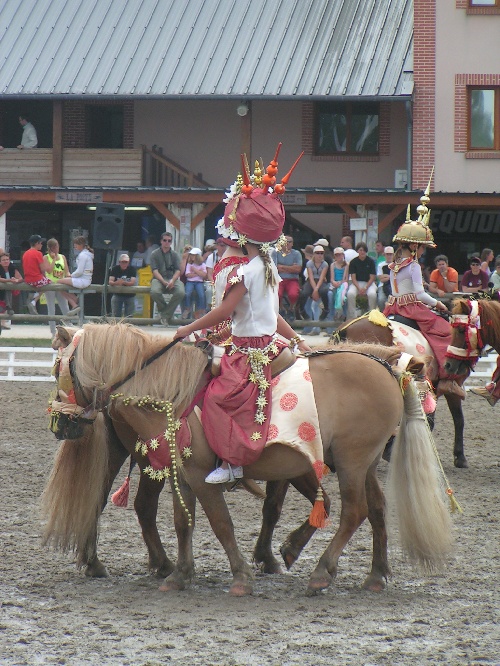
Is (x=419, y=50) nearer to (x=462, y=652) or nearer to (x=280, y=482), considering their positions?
(x=280, y=482)

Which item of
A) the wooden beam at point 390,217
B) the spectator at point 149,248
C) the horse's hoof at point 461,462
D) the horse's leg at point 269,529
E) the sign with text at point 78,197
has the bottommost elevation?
the horse's hoof at point 461,462

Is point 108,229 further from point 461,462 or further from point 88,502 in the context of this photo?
point 88,502

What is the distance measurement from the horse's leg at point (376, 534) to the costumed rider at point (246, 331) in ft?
2.76

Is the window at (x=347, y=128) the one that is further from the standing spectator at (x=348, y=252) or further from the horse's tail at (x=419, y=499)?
the horse's tail at (x=419, y=499)

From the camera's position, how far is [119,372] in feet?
19.2

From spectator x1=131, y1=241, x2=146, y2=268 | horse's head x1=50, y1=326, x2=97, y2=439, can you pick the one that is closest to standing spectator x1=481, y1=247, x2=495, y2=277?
spectator x1=131, y1=241, x2=146, y2=268

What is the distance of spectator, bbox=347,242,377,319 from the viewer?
17922 mm

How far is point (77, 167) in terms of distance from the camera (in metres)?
28.9

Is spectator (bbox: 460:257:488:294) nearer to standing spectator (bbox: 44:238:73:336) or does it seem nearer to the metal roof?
standing spectator (bbox: 44:238:73:336)

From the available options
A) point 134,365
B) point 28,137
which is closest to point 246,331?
point 134,365

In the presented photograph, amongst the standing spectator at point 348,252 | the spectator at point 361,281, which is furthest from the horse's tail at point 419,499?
the standing spectator at point 348,252

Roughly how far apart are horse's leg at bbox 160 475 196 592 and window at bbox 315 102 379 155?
79.1 feet

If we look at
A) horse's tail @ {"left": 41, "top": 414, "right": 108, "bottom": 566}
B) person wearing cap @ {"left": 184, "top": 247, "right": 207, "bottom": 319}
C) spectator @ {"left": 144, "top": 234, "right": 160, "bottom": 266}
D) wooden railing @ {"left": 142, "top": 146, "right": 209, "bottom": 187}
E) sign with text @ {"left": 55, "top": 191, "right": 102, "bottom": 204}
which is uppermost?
wooden railing @ {"left": 142, "top": 146, "right": 209, "bottom": 187}

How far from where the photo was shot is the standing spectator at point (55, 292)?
18.2m
